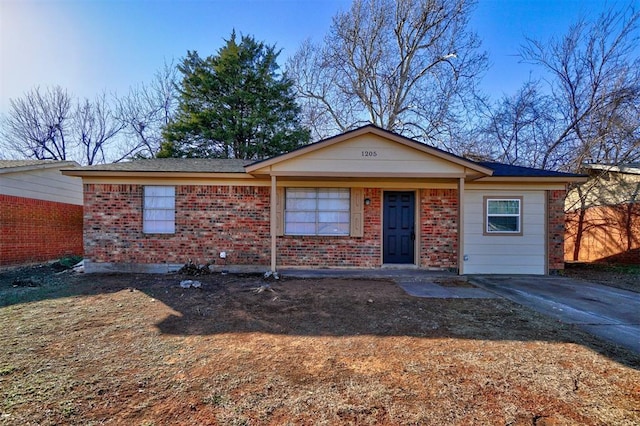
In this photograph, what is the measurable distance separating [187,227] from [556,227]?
1018 cm

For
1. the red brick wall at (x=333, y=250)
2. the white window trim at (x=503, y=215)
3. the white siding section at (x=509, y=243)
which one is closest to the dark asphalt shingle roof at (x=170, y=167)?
the red brick wall at (x=333, y=250)

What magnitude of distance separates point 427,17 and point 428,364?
19846mm

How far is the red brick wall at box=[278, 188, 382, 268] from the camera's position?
838cm

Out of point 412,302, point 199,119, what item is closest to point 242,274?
point 412,302

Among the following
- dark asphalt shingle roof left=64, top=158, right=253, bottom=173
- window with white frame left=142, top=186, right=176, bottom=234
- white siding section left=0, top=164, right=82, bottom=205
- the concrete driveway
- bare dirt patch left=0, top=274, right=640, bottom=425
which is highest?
dark asphalt shingle roof left=64, top=158, right=253, bottom=173

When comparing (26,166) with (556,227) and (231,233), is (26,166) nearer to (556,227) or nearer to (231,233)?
(231,233)

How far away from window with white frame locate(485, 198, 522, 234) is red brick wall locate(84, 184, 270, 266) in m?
6.24

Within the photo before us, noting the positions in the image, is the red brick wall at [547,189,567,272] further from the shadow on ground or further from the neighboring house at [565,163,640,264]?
the neighboring house at [565,163,640,264]

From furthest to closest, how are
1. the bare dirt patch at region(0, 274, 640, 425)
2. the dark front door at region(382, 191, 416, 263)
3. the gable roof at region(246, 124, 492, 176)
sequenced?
the dark front door at region(382, 191, 416, 263) → the gable roof at region(246, 124, 492, 176) → the bare dirt patch at region(0, 274, 640, 425)

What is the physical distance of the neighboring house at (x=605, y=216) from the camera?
429 inches

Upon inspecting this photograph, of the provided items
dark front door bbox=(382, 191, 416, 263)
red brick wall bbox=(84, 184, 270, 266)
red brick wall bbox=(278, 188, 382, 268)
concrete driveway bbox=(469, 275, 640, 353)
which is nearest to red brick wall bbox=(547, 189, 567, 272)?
concrete driveway bbox=(469, 275, 640, 353)

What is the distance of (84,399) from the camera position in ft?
8.11

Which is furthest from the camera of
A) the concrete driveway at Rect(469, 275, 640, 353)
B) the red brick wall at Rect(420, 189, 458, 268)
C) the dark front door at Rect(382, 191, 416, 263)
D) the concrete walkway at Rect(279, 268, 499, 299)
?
the dark front door at Rect(382, 191, 416, 263)

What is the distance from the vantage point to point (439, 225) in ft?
27.5
